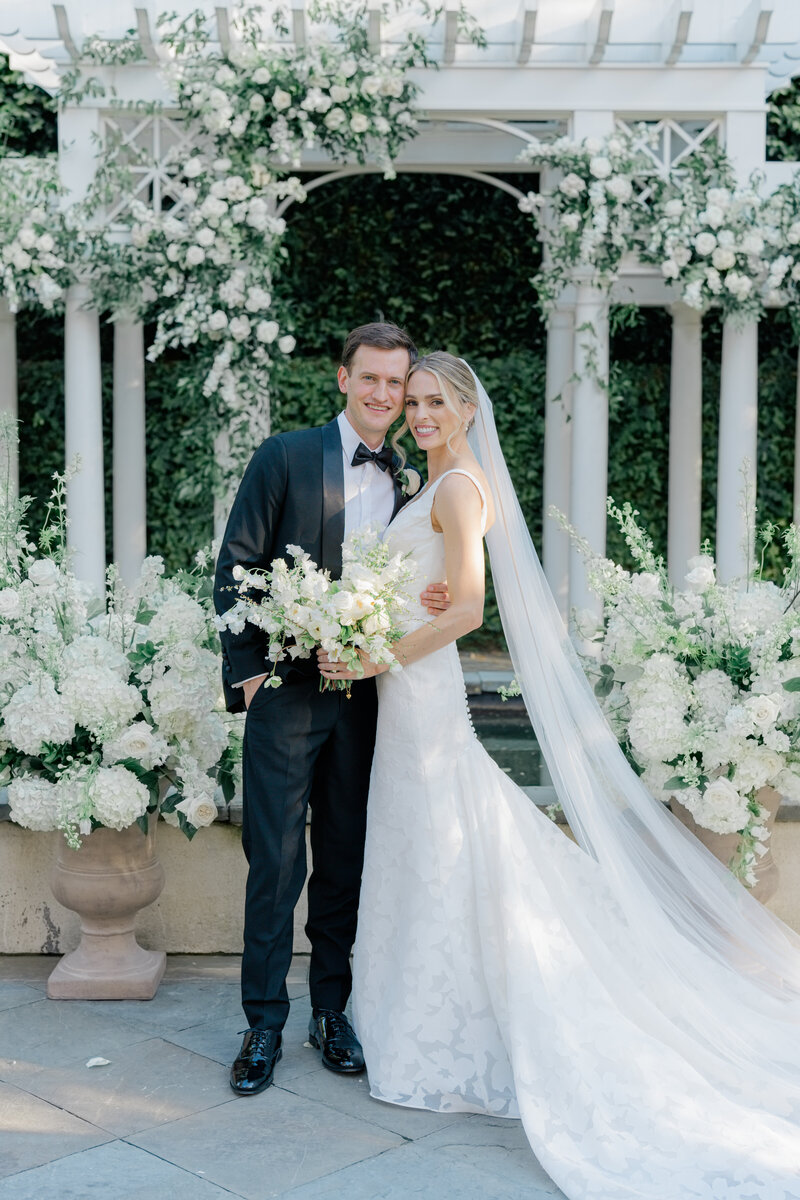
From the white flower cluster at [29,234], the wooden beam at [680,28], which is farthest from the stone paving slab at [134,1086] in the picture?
the wooden beam at [680,28]

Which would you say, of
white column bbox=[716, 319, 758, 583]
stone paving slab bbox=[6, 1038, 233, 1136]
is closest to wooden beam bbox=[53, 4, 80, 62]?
white column bbox=[716, 319, 758, 583]

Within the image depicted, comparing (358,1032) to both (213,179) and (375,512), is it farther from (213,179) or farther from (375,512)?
(213,179)

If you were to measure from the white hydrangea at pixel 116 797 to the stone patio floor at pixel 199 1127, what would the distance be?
601mm

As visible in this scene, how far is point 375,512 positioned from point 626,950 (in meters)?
1.37

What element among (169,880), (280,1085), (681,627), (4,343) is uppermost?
(4,343)

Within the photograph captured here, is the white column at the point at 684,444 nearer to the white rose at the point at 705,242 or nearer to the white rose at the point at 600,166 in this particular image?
the white rose at the point at 705,242

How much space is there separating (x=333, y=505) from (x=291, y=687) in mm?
510

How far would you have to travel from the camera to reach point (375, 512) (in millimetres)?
3734

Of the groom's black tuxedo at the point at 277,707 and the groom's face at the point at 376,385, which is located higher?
the groom's face at the point at 376,385

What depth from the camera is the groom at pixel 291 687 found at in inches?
140

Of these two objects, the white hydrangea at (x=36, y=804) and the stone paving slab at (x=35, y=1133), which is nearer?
the stone paving slab at (x=35, y=1133)

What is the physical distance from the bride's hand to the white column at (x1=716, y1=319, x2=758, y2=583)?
4941mm

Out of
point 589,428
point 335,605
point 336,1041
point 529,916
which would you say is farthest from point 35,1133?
point 589,428

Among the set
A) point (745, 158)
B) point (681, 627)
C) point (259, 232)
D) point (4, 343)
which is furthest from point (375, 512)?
point (4, 343)
